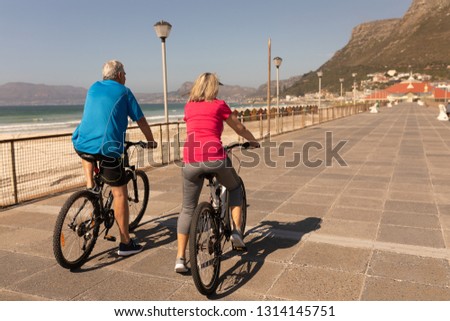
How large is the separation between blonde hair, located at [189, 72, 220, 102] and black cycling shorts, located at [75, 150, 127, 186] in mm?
1064

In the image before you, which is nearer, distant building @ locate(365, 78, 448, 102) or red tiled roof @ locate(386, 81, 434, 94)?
distant building @ locate(365, 78, 448, 102)

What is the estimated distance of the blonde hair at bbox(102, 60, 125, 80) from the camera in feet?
11.7

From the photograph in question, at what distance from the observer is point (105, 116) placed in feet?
11.4

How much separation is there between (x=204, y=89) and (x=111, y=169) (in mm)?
1244

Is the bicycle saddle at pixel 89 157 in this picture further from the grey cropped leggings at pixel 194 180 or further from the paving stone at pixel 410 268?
the paving stone at pixel 410 268

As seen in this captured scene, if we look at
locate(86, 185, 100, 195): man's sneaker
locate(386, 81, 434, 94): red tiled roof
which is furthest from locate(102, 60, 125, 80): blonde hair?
locate(386, 81, 434, 94): red tiled roof

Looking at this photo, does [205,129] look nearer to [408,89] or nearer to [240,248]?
[240,248]

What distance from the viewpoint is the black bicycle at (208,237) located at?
9.45ft

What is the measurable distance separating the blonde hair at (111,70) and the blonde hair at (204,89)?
3.07ft

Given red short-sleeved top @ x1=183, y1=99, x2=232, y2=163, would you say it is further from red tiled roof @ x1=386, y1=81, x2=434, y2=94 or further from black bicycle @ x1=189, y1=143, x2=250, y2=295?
red tiled roof @ x1=386, y1=81, x2=434, y2=94

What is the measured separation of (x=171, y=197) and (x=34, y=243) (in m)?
2.48

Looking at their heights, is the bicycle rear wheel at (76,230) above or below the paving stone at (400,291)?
above

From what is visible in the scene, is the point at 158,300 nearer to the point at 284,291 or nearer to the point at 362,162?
the point at 284,291

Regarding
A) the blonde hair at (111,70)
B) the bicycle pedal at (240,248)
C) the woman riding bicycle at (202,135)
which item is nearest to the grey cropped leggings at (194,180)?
the woman riding bicycle at (202,135)
